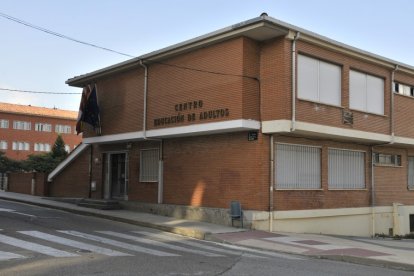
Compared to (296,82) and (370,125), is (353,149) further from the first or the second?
(296,82)

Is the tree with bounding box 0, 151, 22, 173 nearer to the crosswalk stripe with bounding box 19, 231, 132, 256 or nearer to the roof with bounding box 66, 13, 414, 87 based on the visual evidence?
the roof with bounding box 66, 13, 414, 87

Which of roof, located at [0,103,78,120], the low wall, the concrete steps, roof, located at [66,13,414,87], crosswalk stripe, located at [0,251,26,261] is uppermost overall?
roof, located at [0,103,78,120]

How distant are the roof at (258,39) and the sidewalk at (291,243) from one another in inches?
247

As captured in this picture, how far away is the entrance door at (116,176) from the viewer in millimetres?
23531

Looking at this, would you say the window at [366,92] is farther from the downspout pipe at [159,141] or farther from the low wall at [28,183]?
the low wall at [28,183]

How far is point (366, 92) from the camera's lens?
20469 mm

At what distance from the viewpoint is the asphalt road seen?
9.40m

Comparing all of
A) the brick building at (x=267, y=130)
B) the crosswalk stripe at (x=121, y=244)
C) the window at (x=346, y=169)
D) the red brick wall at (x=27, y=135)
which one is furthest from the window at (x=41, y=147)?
the crosswalk stripe at (x=121, y=244)

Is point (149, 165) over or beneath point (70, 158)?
beneath

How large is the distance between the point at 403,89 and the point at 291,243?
11.6 meters

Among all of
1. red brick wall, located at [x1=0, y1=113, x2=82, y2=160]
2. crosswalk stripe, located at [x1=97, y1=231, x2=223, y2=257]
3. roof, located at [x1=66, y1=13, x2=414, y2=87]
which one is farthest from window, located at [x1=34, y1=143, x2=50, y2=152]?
crosswalk stripe, located at [x1=97, y1=231, x2=223, y2=257]

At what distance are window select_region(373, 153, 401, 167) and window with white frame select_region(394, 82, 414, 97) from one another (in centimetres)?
281

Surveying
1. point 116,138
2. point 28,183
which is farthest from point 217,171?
point 28,183

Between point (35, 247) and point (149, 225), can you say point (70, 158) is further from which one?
point (35, 247)
